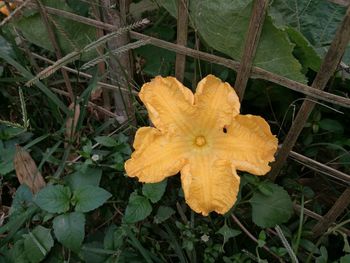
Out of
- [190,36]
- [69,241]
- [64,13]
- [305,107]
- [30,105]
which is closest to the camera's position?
[305,107]

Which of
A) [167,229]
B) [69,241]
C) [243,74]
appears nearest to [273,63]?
[243,74]

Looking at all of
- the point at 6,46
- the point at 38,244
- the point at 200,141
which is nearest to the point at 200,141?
the point at 200,141

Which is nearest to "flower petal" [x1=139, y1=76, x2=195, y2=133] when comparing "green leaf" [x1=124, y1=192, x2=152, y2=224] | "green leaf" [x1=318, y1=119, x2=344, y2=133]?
"green leaf" [x1=124, y1=192, x2=152, y2=224]

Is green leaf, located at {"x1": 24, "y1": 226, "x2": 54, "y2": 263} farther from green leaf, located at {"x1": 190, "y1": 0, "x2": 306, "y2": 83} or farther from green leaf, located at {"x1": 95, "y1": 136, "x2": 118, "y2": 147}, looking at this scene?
green leaf, located at {"x1": 190, "y1": 0, "x2": 306, "y2": 83}

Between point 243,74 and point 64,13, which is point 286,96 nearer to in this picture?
point 243,74

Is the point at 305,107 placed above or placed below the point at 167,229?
above

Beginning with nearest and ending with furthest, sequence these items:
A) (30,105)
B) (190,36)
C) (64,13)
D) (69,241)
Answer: (69,241) < (64,13) < (190,36) < (30,105)

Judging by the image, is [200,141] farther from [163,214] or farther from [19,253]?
[19,253]
